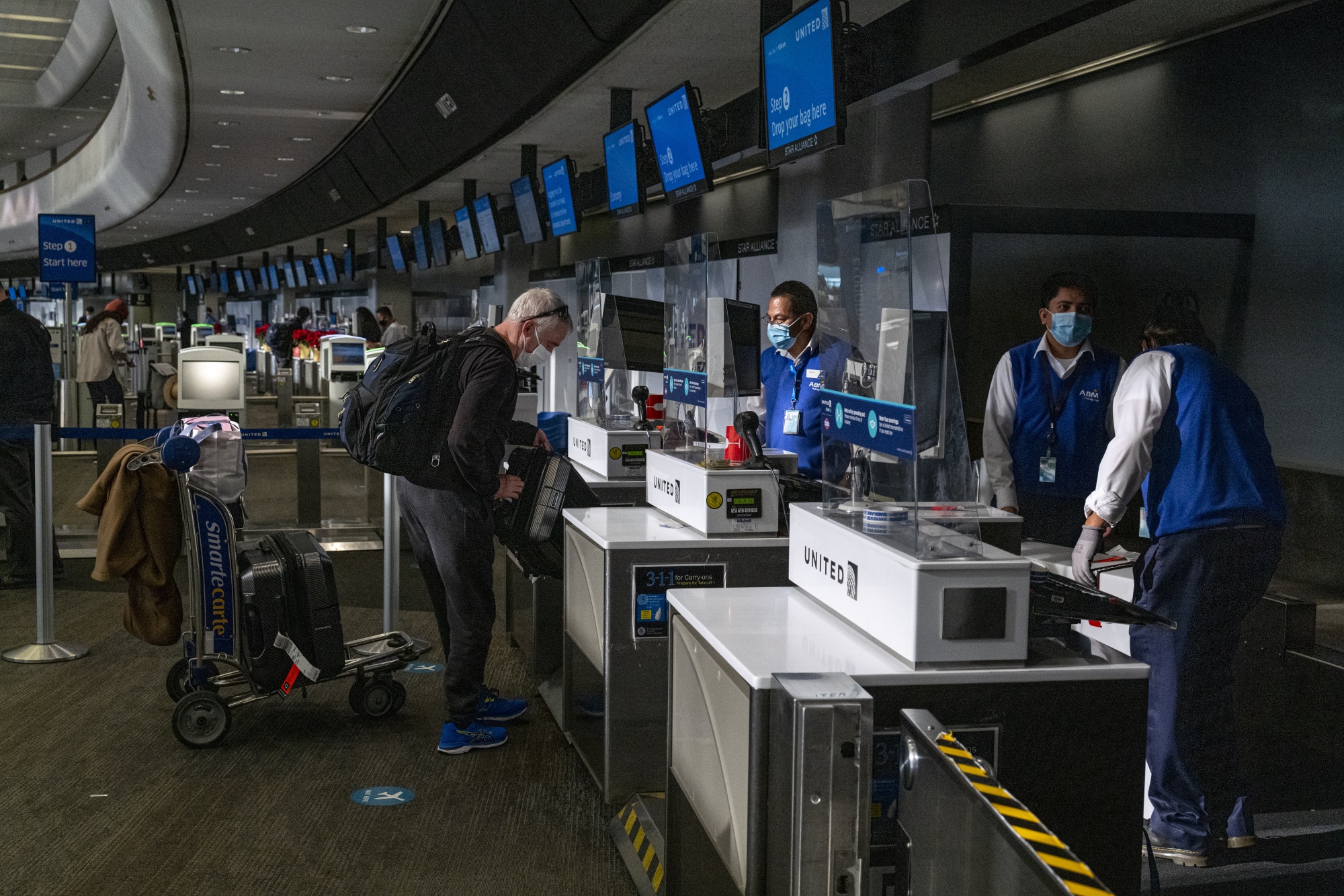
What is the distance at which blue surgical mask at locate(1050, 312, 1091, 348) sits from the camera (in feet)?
12.8

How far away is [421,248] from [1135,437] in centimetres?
1310

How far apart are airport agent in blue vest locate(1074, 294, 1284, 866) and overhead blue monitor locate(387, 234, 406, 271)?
14835 millimetres

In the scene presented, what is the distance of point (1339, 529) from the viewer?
4977mm

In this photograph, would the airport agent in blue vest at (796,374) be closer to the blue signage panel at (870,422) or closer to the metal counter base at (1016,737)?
the blue signage panel at (870,422)

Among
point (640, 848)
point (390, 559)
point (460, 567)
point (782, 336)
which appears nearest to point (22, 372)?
point (390, 559)

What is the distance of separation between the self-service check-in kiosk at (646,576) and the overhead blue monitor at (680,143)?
230cm

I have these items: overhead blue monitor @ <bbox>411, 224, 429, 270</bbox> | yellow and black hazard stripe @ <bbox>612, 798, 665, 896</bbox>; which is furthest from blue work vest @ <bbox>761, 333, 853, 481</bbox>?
overhead blue monitor @ <bbox>411, 224, 429, 270</bbox>

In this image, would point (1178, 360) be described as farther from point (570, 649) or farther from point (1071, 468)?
point (570, 649)

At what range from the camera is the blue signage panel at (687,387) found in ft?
12.4

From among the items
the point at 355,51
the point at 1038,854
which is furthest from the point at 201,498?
the point at 355,51

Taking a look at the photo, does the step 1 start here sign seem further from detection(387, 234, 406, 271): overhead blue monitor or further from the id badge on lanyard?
detection(387, 234, 406, 271): overhead blue monitor

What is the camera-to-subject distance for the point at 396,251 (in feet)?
56.0

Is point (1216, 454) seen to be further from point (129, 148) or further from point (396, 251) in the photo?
point (396, 251)

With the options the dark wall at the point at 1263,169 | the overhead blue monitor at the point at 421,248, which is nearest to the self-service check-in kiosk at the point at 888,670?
the dark wall at the point at 1263,169
